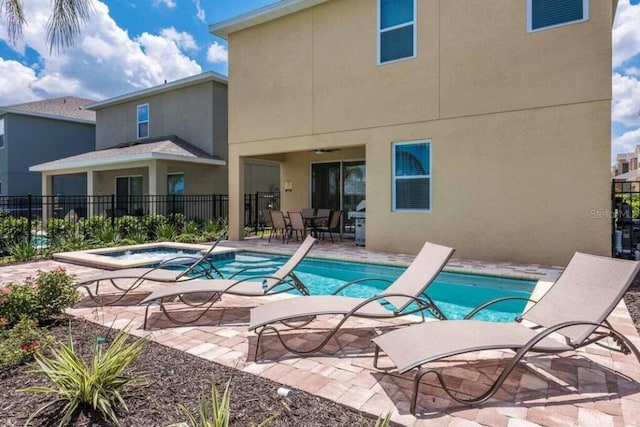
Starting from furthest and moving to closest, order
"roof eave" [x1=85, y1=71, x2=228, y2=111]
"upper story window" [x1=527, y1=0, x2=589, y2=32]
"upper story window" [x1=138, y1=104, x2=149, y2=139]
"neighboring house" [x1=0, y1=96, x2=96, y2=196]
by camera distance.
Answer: "neighboring house" [x1=0, y1=96, x2=96, y2=196], "upper story window" [x1=138, y1=104, x2=149, y2=139], "roof eave" [x1=85, y1=71, x2=228, y2=111], "upper story window" [x1=527, y1=0, x2=589, y2=32]

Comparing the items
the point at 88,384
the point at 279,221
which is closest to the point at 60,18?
the point at 88,384

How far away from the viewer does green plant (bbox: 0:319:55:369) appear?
3.35 metres

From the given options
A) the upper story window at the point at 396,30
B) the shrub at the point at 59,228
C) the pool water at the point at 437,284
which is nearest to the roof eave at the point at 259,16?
the upper story window at the point at 396,30

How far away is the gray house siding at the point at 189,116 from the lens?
57.5 feet

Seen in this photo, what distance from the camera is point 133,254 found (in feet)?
35.8

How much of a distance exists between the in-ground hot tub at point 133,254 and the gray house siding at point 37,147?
1708cm

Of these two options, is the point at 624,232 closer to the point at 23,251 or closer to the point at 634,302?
the point at 634,302

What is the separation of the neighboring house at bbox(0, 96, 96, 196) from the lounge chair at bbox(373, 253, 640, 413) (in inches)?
1028

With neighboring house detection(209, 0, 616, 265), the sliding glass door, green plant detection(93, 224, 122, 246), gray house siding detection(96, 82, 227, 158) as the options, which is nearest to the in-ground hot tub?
green plant detection(93, 224, 122, 246)

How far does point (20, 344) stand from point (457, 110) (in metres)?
9.23

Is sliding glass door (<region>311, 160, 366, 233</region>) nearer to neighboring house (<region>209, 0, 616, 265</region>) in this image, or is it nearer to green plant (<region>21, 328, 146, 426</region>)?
neighboring house (<region>209, 0, 616, 265</region>)

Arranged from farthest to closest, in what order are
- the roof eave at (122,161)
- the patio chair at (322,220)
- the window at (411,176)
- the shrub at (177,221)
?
the roof eave at (122,161)
the shrub at (177,221)
the patio chair at (322,220)
the window at (411,176)

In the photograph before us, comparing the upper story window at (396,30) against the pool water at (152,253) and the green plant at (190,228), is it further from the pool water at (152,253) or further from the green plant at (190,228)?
the green plant at (190,228)

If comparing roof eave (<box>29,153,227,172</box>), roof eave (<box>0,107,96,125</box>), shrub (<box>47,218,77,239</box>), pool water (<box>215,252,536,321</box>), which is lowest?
pool water (<box>215,252,536,321</box>)
